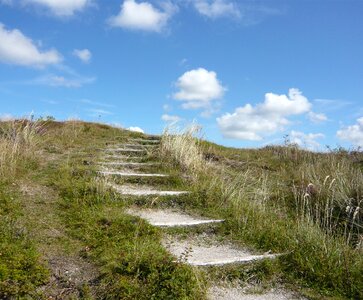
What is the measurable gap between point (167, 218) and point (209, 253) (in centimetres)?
131

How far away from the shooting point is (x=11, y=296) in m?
4.29

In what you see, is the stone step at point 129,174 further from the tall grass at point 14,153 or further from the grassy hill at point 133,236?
the tall grass at point 14,153

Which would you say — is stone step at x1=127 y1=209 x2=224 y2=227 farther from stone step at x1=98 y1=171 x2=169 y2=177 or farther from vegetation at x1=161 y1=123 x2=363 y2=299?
stone step at x1=98 y1=171 x2=169 y2=177

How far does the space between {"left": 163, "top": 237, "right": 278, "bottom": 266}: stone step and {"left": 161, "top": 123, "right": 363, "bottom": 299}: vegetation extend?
0.35 meters

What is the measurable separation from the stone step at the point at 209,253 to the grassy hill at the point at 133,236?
0.48 ft

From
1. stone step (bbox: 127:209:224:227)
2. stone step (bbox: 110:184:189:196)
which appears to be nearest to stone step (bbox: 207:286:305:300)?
stone step (bbox: 127:209:224:227)

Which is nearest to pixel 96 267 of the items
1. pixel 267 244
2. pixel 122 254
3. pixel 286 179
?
pixel 122 254

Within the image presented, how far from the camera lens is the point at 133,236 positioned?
5.86 meters

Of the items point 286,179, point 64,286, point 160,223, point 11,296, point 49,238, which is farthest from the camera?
point 286,179

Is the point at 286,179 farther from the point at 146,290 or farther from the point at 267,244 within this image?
the point at 146,290

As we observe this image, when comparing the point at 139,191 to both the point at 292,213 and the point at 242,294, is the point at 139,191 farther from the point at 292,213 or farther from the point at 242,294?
the point at 242,294

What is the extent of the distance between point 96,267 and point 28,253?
0.83 metres

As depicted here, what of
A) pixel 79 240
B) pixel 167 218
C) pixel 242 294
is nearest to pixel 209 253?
pixel 242 294

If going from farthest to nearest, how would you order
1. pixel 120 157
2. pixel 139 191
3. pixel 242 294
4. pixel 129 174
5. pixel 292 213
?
pixel 120 157, pixel 129 174, pixel 292 213, pixel 139 191, pixel 242 294
